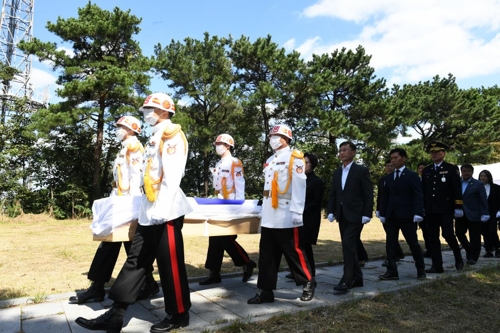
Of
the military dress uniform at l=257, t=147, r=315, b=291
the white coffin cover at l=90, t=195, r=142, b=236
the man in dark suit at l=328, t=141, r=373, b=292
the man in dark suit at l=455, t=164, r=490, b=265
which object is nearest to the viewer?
the white coffin cover at l=90, t=195, r=142, b=236

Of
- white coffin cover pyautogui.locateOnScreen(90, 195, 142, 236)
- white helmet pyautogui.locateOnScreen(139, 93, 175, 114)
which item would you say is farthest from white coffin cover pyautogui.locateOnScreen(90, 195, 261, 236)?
white helmet pyautogui.locateOnScreen(139, 93, 175, 114)

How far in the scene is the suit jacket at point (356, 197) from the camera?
17.7ft

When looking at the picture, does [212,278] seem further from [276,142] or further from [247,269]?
[276,142]

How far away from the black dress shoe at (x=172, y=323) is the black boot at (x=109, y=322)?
31 cm

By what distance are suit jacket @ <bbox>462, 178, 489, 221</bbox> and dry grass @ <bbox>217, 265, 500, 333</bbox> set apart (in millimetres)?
2871

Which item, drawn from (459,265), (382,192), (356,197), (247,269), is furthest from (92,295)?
(459,265)

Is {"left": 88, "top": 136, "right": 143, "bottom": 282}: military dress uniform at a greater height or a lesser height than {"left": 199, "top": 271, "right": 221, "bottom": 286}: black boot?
greater

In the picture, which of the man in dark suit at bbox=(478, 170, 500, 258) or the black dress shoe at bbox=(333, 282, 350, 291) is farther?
the man in dark suit at bbox=(478, 170, 500, 258)

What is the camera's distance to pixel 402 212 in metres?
6.00

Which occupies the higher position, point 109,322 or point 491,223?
point 491,223

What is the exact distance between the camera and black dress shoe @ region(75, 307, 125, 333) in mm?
3594

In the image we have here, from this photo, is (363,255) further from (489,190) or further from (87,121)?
(87,121)

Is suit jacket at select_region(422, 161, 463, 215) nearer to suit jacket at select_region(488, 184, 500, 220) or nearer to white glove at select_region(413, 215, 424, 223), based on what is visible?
white glove at select_region(413, 215, 424, 223)

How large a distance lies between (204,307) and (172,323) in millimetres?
792
